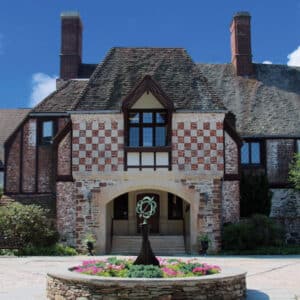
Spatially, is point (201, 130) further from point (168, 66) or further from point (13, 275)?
point (13, 275)

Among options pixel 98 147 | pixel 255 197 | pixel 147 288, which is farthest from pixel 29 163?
pixel 147 288

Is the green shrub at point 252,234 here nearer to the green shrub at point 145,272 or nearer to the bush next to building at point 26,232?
the bush next to building at point 26,232

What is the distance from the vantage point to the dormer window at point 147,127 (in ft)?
73.2

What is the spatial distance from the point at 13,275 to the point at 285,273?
770 cm

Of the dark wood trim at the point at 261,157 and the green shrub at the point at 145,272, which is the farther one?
the dark wood trim at the point at 261,157

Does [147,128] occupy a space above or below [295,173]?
above

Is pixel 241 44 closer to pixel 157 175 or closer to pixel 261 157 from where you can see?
pixel 261 157

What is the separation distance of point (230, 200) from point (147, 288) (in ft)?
42.3

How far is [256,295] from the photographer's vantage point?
1188 cm

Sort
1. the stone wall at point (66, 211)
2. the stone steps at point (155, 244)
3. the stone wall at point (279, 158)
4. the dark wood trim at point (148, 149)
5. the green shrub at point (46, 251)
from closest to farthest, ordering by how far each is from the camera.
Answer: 1. the green shrub at point (46, 251)
2. the dark wood trim at point (148, 149)
3. the stone wall at point (66, 211)
4. the stone steps at point (155, 244)
5. the stone wall at point (279, 158)

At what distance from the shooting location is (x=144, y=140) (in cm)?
2244

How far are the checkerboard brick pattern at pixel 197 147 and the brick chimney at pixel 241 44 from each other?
1005 centimetres

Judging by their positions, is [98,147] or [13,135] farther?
[13,135]

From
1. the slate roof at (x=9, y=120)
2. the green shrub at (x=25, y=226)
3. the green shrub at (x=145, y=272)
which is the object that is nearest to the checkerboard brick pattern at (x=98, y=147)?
the green shrub at (x=25, y=226)
